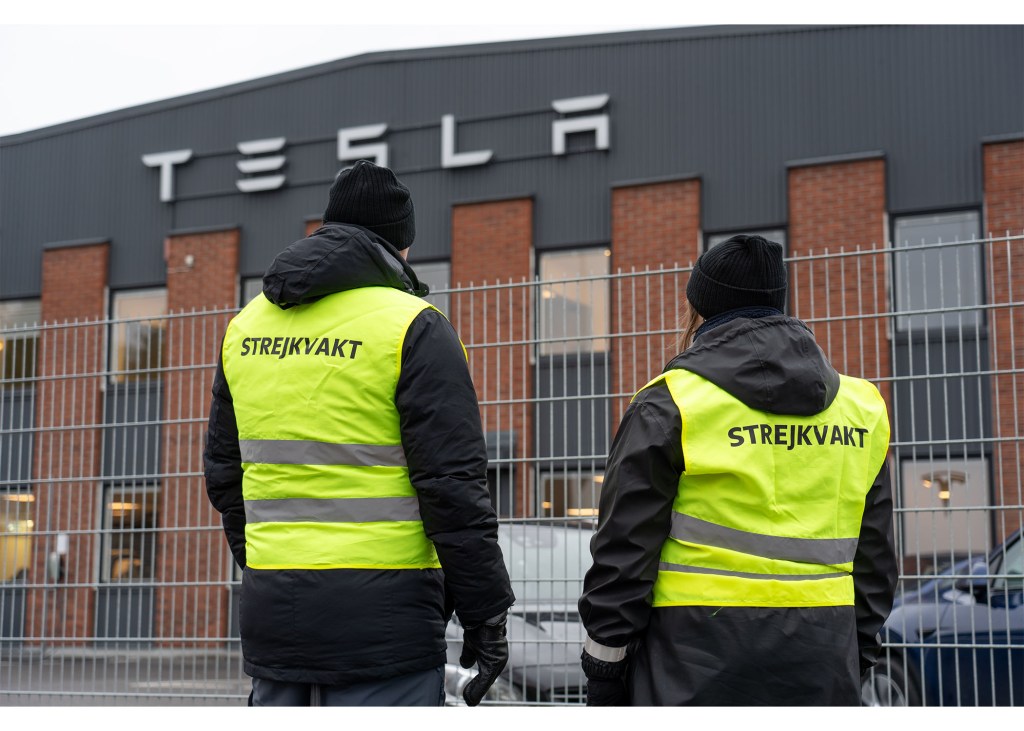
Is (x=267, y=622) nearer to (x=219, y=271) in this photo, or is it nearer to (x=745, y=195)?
(x=745, y=195)

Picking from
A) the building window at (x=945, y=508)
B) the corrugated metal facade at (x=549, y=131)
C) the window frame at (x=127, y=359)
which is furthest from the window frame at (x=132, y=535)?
the corrugated metal facade at (x=549, y=131)

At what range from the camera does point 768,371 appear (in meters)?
2.87

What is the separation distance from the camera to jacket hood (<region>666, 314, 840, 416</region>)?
A: 9.34 feet

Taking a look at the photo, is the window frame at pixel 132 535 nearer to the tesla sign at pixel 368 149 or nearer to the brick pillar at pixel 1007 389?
the brick pillar at pixel 1007 389

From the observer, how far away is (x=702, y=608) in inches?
110

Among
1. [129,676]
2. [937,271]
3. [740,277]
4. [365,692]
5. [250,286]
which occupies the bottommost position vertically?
[129,676]

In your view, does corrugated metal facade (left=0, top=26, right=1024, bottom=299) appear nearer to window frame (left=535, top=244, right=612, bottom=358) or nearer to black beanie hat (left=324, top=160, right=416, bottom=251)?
window frame (left=535, top=244, right=612, bottom=358)

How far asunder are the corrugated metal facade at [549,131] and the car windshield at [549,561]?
966cm

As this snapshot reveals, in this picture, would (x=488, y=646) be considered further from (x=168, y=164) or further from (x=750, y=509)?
(x=168, y=164)

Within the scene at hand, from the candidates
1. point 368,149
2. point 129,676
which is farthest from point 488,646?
point 368,149

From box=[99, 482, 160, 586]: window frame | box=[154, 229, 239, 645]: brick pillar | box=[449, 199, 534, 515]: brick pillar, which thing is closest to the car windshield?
box=[449, 199, 534, 515]: brick pillar

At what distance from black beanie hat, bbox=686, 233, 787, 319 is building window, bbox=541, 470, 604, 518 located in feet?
9.58

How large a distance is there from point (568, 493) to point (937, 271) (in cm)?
599

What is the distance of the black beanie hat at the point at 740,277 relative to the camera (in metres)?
3.05
